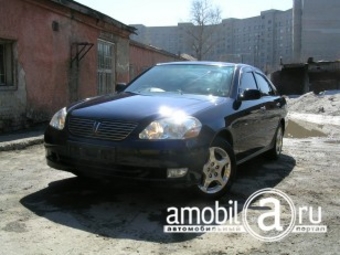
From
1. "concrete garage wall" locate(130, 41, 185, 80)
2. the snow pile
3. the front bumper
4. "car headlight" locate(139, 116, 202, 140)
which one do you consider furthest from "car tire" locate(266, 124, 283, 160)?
"concrete garage wall" locate(130, 41, 185, 80)

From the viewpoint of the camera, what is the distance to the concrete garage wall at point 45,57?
9508mm

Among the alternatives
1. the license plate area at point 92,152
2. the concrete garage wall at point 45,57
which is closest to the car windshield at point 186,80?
the license plate area at point 92,152

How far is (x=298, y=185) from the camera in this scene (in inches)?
222

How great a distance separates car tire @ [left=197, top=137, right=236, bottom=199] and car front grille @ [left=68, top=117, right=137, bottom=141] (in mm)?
868

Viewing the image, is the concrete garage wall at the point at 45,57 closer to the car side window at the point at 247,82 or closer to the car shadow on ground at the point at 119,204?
the car shadow on ground at the point at 119,204

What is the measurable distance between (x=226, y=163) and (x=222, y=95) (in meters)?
0.89

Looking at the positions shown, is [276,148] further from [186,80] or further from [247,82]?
[186,80]

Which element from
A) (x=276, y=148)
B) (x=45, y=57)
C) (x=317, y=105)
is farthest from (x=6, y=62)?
(x=317, y=105)

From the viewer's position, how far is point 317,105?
19.6m

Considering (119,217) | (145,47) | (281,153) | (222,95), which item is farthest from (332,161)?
(145,47)

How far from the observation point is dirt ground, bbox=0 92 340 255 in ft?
11.6

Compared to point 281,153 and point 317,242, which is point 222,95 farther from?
point 281,153

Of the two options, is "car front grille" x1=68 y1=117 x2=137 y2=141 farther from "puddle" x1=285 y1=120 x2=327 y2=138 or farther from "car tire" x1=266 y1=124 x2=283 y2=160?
"puddle" x1=285 y1=120 x2=327 y2=138

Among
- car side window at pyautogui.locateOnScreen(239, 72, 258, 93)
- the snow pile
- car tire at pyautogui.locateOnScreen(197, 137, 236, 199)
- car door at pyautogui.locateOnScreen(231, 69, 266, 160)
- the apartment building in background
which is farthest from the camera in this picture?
the apartment building in background
